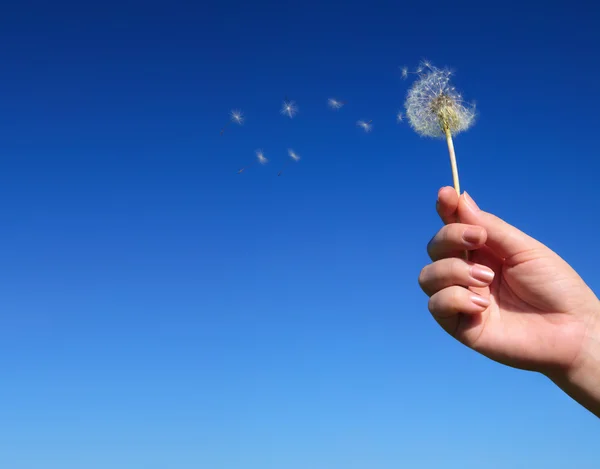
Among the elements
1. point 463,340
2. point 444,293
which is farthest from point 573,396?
point 444,293

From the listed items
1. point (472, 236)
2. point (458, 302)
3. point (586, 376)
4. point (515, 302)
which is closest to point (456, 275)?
point (458, 302)

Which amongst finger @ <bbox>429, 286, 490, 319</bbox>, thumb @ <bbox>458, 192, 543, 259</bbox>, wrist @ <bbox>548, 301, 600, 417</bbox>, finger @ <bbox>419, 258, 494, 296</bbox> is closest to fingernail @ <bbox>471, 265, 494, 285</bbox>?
finger @ <bbox>419, 258, 494, 296</bbox>

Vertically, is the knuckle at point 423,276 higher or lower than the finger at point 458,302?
higher

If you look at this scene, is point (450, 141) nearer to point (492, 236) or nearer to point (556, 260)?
point (492, 236)

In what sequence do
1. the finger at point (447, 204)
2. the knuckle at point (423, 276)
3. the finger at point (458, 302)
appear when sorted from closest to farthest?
the finger at point (458, 302)
the knuckle at point (423, 276)
the finger at point (447, 204)

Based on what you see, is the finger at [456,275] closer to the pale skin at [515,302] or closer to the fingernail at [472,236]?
the pale skin at [515,302]

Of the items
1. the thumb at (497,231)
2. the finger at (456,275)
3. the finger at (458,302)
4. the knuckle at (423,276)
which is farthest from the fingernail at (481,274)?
the thumb at (497,231)
